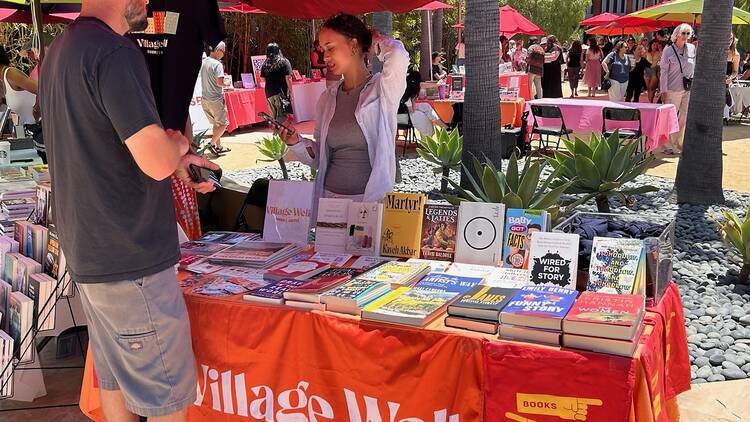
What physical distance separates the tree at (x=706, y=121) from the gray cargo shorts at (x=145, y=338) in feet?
20.3

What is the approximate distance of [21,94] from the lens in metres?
7.58

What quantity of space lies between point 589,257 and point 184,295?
1465 millimetres

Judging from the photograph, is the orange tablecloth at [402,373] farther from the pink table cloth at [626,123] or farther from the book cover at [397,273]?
the pink table cloth at [626,123]

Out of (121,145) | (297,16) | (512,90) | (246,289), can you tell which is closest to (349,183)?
(246,289)

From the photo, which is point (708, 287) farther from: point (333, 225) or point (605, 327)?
point (605, 327)

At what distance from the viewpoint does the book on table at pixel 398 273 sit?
2639mm

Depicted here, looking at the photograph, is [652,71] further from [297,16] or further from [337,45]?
[337,45]

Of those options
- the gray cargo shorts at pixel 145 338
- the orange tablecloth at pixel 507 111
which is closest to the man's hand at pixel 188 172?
the gray cargo shorts at pixel 145 338

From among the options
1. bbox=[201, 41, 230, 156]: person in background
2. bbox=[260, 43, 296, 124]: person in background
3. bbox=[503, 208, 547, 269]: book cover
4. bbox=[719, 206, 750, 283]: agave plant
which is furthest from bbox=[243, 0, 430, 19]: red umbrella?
bbox=[260, 43, 296, 124]: person in background

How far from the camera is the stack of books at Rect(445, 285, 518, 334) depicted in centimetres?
223

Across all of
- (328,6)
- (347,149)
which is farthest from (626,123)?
(347,149)

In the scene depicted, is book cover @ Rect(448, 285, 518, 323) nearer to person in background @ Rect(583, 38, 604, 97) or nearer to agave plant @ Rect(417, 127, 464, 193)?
agave plant @ Rect(417, 127, 464, 193)

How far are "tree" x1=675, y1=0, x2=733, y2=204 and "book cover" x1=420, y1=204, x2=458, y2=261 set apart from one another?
5217 mm

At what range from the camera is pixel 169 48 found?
11.9 feet
